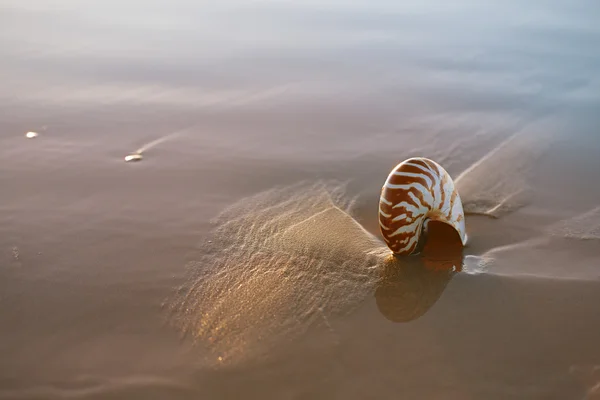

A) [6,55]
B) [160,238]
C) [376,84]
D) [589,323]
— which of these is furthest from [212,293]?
[6,55]

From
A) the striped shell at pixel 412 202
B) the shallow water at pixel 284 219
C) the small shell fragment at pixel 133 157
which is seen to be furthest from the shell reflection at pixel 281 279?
the small shell fragment at pixel 133 157

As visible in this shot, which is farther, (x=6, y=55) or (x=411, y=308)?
(x=6, y=55)

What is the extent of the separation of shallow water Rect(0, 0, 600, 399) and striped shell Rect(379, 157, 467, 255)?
0.18m

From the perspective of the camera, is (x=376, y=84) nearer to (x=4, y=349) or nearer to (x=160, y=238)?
(x=160, y=238)

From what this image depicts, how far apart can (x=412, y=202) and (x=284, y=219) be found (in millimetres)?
814

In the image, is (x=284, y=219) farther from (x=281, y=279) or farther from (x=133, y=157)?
(x=133, y=157)

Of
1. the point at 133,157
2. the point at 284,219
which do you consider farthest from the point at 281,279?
the point at 133,157

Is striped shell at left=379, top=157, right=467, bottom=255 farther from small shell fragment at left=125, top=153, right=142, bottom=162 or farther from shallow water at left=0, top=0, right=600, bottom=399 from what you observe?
small shell fragment at left=125, top=153, right=142, bottom=162

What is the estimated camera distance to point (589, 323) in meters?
2.42

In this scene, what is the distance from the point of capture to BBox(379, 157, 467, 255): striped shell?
2.69 meters

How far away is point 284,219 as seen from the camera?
323 cm

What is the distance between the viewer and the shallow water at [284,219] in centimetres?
220

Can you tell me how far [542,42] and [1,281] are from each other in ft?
20.3

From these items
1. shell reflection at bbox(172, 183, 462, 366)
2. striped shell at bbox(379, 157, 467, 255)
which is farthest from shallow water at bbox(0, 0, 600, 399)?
striped shell at bbox(379, 157, 467, 255)
